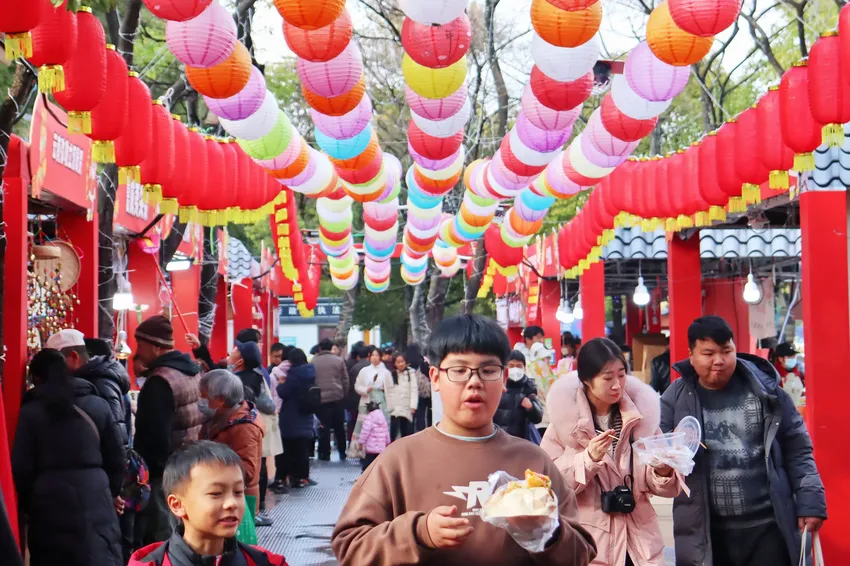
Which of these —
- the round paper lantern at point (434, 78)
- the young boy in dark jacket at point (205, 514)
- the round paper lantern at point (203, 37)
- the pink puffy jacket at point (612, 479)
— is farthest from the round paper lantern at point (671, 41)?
the young boy in dark jacket at point (205, 514)

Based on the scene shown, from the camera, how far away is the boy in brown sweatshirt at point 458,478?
295 centimetres

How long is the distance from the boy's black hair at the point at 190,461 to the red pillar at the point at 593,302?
15807 millimetres

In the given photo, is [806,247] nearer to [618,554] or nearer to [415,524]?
[618,554]

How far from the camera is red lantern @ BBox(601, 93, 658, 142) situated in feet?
31.5

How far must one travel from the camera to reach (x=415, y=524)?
2854 millimetres

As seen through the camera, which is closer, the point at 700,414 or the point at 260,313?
the point at 700,414

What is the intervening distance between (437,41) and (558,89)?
147cm

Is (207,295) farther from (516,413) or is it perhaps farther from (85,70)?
(85,70)

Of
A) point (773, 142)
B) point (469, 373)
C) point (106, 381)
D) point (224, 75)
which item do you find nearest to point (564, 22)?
point (773, 142)

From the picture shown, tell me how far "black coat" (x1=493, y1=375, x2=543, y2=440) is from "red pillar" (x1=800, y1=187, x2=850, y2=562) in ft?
7.46

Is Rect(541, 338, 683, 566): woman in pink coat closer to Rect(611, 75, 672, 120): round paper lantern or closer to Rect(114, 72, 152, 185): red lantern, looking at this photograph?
Rect(114, 72, 152, 185): red lantern

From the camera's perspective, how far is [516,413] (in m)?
9.16

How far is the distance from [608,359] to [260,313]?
2444 cm

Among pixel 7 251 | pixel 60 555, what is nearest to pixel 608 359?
pixel 60 555
